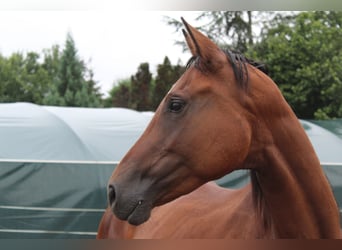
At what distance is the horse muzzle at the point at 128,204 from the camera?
1514mm

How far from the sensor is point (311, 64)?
7156 mm

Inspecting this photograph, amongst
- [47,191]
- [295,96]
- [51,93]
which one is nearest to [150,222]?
[47,191]

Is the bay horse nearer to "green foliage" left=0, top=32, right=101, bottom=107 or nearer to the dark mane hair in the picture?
the dark mane hair

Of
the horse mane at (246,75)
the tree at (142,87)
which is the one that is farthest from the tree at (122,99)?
the horse mane at (246,75)

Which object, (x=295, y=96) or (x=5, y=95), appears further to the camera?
(x=5, y=95)

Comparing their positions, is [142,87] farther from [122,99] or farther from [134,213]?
[134,213]

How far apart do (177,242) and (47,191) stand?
2.64 metres

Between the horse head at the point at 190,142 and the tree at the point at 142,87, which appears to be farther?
the tree at the point at 142,87

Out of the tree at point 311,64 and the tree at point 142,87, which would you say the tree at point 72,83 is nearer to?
the tree at point 142,87

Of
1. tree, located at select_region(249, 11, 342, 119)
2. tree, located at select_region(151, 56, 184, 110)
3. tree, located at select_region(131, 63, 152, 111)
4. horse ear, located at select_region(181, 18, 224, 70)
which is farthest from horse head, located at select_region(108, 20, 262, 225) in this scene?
tree, located at select_region(131, 63, 152, 111)

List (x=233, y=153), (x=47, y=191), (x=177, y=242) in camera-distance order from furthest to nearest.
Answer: (x=47, y=191)
(x=177, y=242)
(x=233, y=153)

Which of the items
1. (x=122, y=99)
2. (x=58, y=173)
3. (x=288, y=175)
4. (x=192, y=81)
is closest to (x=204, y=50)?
(x=192, y=81)

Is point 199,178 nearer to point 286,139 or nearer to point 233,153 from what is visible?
point 233,153

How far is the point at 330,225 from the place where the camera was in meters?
1.61
